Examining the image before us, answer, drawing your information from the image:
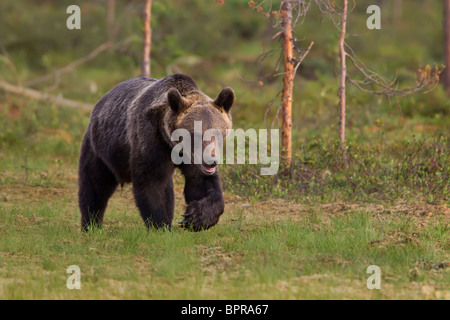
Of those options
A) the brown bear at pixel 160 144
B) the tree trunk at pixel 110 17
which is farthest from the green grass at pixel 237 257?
the tree trunk at pixel 110 17

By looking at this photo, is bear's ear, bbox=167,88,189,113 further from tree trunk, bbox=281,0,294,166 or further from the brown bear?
tree trunk, bbox=281,0,294,166

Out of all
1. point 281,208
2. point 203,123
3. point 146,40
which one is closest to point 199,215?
point 203,123

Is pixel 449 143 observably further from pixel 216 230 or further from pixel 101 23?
pixel 101 23

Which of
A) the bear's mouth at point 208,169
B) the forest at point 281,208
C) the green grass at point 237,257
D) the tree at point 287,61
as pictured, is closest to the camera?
the green grass at point 237,257

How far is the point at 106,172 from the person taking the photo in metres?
7.73

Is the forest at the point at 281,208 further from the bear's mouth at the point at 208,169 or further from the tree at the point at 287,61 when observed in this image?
the bear's mouth at the point at 208,169

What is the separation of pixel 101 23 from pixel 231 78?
6.75m

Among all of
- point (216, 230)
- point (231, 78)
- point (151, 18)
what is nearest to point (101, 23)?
point (231, 78)

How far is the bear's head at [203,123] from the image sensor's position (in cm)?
636

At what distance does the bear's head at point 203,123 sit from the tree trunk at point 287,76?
2.69m

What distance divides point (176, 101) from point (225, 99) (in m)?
0.54

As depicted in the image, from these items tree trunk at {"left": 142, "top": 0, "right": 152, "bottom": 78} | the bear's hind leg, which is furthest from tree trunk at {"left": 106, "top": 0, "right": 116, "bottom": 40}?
the bear's hind leg

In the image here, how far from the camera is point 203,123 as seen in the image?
645 centimetres

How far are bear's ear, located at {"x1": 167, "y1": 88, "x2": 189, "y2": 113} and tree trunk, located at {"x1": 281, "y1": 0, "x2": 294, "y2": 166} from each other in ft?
9.56
